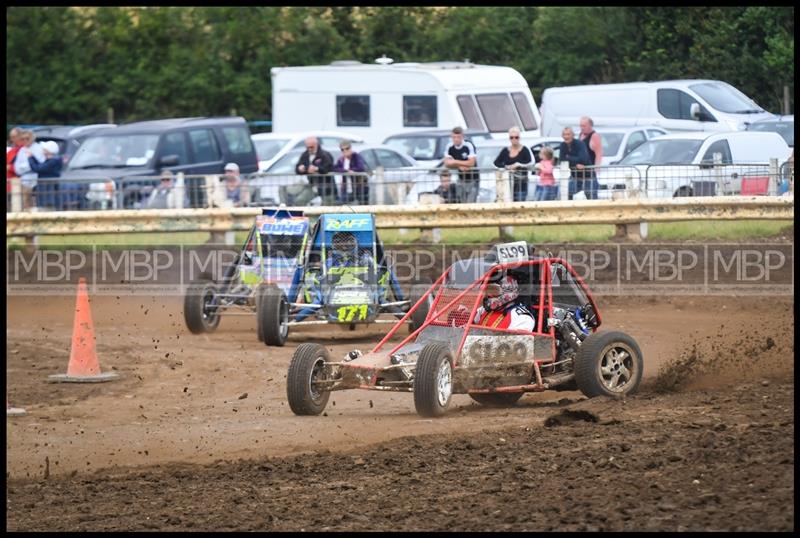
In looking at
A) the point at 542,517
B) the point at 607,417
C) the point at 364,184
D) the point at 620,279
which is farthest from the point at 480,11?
the point at 542,517

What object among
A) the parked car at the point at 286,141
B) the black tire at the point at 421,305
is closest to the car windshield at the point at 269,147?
the parked car at the point at 286,141

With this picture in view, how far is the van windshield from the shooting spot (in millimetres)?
21047

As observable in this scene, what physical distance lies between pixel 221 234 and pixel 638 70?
40.9 feet

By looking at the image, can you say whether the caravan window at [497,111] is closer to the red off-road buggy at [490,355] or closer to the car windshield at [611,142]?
the car windshield at [611,142]

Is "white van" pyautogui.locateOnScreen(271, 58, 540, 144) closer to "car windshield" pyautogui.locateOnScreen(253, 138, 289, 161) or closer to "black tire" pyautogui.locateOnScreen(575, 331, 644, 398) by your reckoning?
"car windshield" pyautogui.locateOnScreen(253, 138, 289, 161)

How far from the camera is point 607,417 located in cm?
942

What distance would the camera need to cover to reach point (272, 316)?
13.5 meters

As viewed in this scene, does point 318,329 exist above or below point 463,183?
below

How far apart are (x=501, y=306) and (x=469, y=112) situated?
1514cm

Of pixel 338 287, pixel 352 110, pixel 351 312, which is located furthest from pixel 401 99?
pixel 351 312

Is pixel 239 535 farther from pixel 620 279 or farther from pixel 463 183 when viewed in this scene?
pixel 463 183

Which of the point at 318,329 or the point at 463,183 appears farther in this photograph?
the point at 463,183

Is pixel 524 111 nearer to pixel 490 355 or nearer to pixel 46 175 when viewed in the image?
pixel 46 175

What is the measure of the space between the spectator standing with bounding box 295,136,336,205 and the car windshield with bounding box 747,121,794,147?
5.88 m
